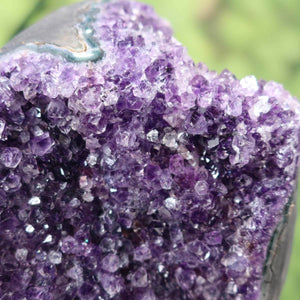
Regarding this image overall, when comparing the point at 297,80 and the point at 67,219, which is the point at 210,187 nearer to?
the point at 67,219

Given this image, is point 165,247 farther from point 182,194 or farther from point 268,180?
point 268,180

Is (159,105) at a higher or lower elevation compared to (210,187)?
higher

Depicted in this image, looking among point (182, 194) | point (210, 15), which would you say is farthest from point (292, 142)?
point (210, 15)

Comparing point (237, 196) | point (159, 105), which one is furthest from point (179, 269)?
point (159, 105)

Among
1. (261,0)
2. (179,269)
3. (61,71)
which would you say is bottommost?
(179,269)

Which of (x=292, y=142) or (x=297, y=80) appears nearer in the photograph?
(x=292, y=142)

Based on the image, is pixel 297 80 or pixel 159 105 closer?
pixel 159 105
